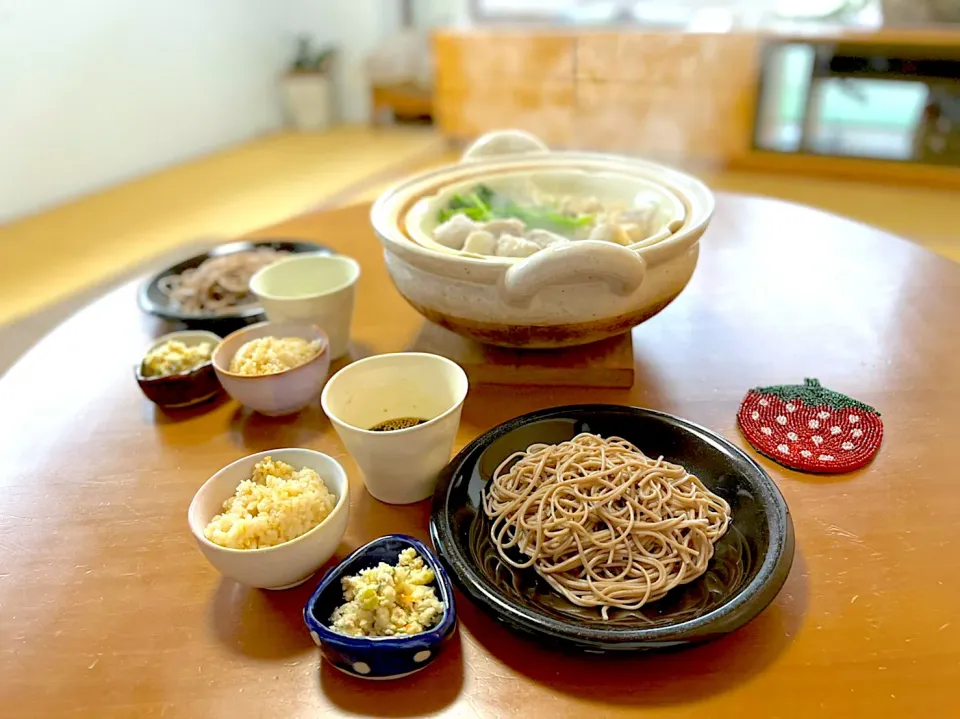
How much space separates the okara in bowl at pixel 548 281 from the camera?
97 cm

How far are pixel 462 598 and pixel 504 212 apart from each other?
2.62ft

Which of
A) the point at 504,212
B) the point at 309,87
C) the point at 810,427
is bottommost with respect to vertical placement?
the point at 309,87

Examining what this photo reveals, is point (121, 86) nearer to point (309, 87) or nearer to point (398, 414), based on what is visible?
point (309, 87)

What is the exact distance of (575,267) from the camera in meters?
0.96

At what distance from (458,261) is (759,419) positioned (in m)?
0.48

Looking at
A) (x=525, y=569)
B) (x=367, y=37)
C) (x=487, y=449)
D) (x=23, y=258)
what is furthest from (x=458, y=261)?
(x=367, y=37)

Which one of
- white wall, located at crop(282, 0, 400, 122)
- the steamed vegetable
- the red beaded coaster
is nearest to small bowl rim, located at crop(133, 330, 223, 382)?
the steamed vegetable

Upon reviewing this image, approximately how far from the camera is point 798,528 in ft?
2.85

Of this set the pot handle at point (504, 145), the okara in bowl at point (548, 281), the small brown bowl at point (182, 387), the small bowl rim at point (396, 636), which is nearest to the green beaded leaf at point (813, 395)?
the okara in bowl at point (548, 281)

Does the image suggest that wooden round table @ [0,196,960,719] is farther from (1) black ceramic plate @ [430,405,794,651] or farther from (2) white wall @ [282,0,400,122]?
(2) white wall @ [282,0,400,122]

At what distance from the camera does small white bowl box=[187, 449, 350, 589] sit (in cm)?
75

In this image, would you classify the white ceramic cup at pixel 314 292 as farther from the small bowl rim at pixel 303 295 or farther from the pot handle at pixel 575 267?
the pot handle at pixel 575 267

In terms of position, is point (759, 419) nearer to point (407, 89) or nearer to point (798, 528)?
point (798, 528)

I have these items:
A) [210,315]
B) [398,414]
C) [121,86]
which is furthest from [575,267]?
[121,86]
